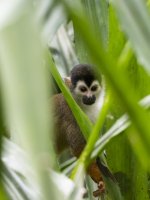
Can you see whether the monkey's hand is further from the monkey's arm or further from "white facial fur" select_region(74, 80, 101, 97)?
"white facial fur" select_region(74, 80, 101, 97)

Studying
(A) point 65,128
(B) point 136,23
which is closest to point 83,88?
(A) point 65,128

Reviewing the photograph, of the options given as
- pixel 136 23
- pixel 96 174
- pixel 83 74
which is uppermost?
pixel 83 74

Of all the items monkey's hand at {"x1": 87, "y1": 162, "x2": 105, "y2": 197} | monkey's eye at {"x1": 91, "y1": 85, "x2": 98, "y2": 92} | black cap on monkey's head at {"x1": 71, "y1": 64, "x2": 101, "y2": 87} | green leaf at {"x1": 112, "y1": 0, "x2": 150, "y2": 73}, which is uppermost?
black cap on monkey's head at {"x1": 71, "y1": 64, "x2": 101, "y2": 87}

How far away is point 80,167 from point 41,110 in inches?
11.3

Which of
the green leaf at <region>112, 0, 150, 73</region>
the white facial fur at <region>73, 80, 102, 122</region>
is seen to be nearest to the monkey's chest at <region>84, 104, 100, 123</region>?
the white facial fur at <region>73, 80, 102, 122</region>

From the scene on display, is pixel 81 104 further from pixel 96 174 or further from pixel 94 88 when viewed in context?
pixel 96 174

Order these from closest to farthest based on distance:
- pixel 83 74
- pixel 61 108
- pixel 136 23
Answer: pixel 136 23
pixel 83 74
pixel 61 108

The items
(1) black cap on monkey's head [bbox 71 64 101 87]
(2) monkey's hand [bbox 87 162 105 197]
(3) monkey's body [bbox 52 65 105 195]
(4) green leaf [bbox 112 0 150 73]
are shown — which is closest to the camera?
(4) green leaf [bbox 112 0 150 73]

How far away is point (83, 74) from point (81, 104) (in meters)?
0.18

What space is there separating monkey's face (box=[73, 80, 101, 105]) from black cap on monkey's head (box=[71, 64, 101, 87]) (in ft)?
0.05

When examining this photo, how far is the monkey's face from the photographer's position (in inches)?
71.9

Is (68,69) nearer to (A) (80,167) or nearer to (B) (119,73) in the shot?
(A) (80,167)

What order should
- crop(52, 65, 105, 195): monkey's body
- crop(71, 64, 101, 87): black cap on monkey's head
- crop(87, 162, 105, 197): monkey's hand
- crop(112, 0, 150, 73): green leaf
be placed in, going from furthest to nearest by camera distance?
crop(52, 65, 105, 195): monkey's body, crop(71, 64, 101, 87): black cap on monkey's head, crop(87, 162, 105, 197): monkey's hand, crop(112, 0, 150, 73): green leaf

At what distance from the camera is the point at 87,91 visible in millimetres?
1869
